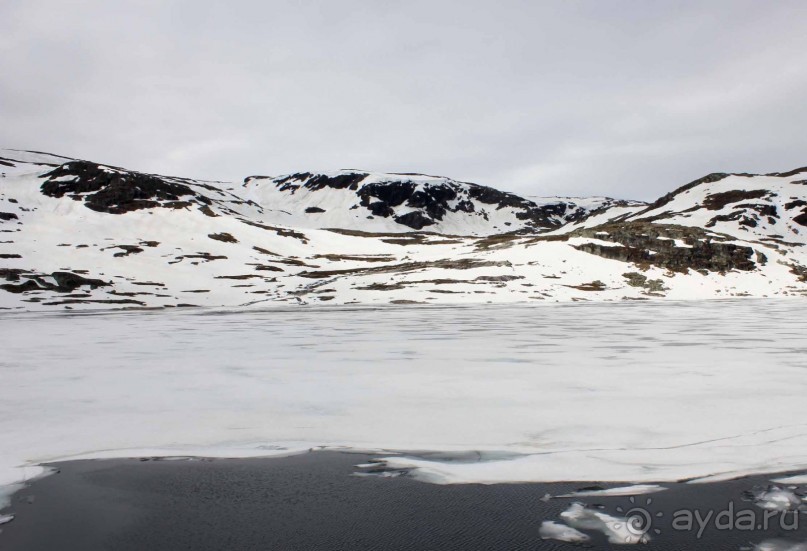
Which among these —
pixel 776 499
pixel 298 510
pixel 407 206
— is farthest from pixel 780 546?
pixel 407 206

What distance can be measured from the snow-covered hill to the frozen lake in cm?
2781

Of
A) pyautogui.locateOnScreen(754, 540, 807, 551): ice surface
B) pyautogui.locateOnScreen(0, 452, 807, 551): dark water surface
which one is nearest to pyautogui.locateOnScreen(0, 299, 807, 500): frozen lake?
pyautogui.locateOnScreen(0, 452, 807, 551): dark water surface

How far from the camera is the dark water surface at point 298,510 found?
3658mm

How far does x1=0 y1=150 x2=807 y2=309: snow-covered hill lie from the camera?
4381cm

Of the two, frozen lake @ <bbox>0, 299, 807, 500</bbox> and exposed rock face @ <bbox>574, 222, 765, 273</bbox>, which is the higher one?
exposed rock face @ <bbox>574, 222, 765, 273</bbox>

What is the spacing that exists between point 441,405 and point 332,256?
223 feet

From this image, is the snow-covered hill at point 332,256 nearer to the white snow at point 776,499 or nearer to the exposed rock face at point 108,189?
the exposed rock face at point 108,189

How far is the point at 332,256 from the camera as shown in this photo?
244 feet

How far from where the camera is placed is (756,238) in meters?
75.8

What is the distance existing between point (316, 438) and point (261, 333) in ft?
43.1

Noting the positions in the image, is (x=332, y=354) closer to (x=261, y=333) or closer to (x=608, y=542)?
(x=261, y=333)

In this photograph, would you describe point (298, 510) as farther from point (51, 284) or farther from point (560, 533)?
point (51, 284)

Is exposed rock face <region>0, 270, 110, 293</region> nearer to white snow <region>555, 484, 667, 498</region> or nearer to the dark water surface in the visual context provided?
the dark water surface

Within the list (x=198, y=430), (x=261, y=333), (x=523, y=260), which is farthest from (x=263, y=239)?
(x=198, y=430)
